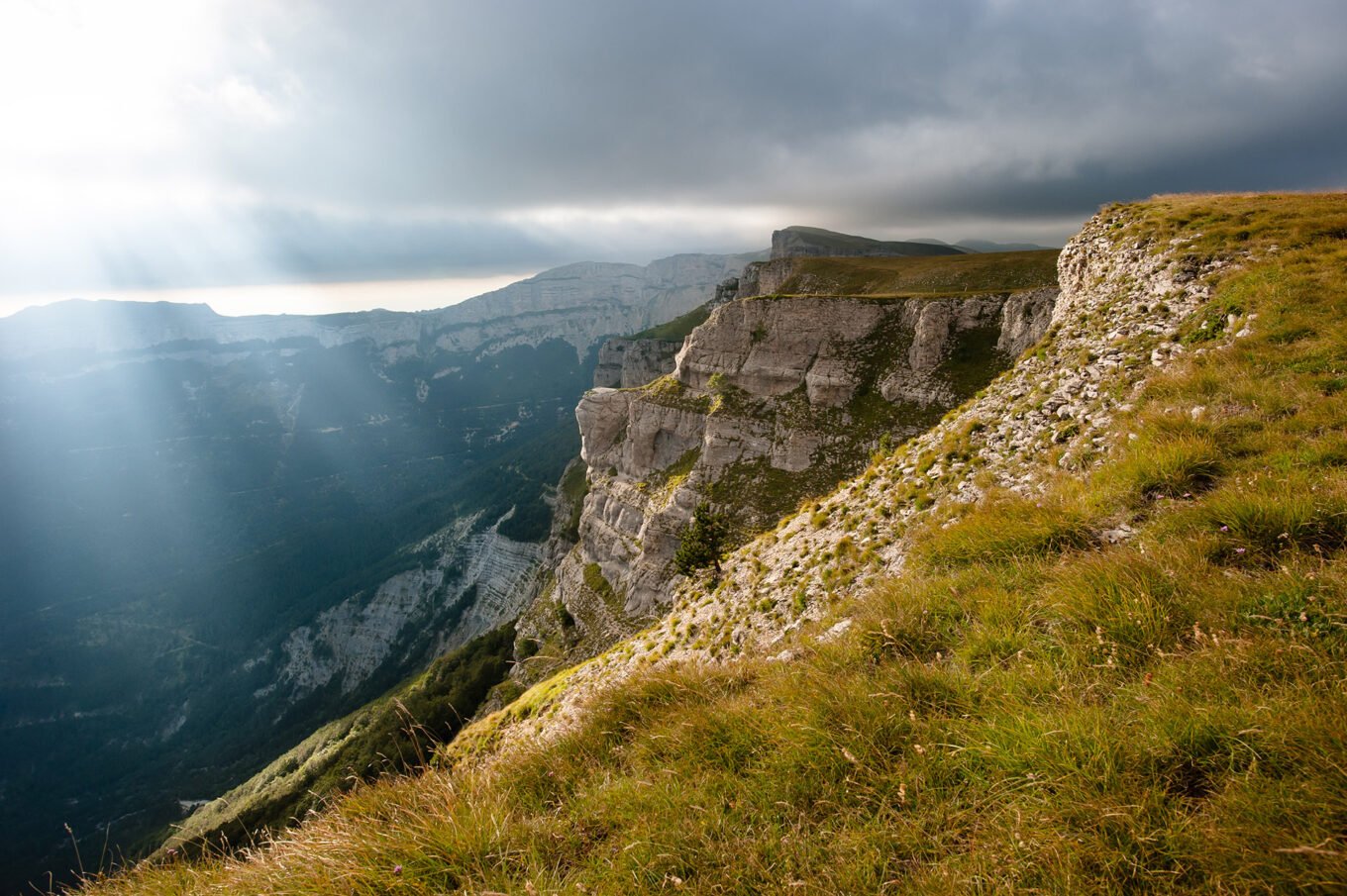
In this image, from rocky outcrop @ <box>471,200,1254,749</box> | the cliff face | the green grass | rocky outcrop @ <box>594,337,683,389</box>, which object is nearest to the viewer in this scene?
rocky outcrop @ <box>471,200,1254,749</box>

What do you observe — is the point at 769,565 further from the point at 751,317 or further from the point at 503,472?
the point at 503,472

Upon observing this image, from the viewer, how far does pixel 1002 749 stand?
10.8ft

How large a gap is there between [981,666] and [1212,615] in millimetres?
1722

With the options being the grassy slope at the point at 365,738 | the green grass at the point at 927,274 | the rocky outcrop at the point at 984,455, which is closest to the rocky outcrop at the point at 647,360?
the green grass at the point at 927,274

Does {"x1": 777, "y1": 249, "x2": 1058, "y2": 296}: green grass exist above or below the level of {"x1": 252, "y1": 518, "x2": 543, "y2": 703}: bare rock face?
above

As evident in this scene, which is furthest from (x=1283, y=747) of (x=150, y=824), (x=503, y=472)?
(x=503, y=472)

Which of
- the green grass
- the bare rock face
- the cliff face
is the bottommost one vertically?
the bare rock face

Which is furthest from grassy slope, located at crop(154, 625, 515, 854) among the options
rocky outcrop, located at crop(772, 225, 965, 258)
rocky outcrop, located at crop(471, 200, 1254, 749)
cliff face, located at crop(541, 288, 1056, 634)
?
rocky outcrop, located at crop(772, 225, 965, 258)

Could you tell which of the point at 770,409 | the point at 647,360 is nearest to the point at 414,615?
the point at 647,360

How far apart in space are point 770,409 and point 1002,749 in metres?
43.2

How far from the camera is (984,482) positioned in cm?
1086

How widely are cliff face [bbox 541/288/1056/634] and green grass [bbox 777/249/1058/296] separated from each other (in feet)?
21.2

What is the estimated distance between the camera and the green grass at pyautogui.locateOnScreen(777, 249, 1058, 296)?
48438mm

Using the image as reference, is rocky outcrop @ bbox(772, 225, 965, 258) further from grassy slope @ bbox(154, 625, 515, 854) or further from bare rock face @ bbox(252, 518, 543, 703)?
grassy slope @ bbox(154, 625, 515, 854)
